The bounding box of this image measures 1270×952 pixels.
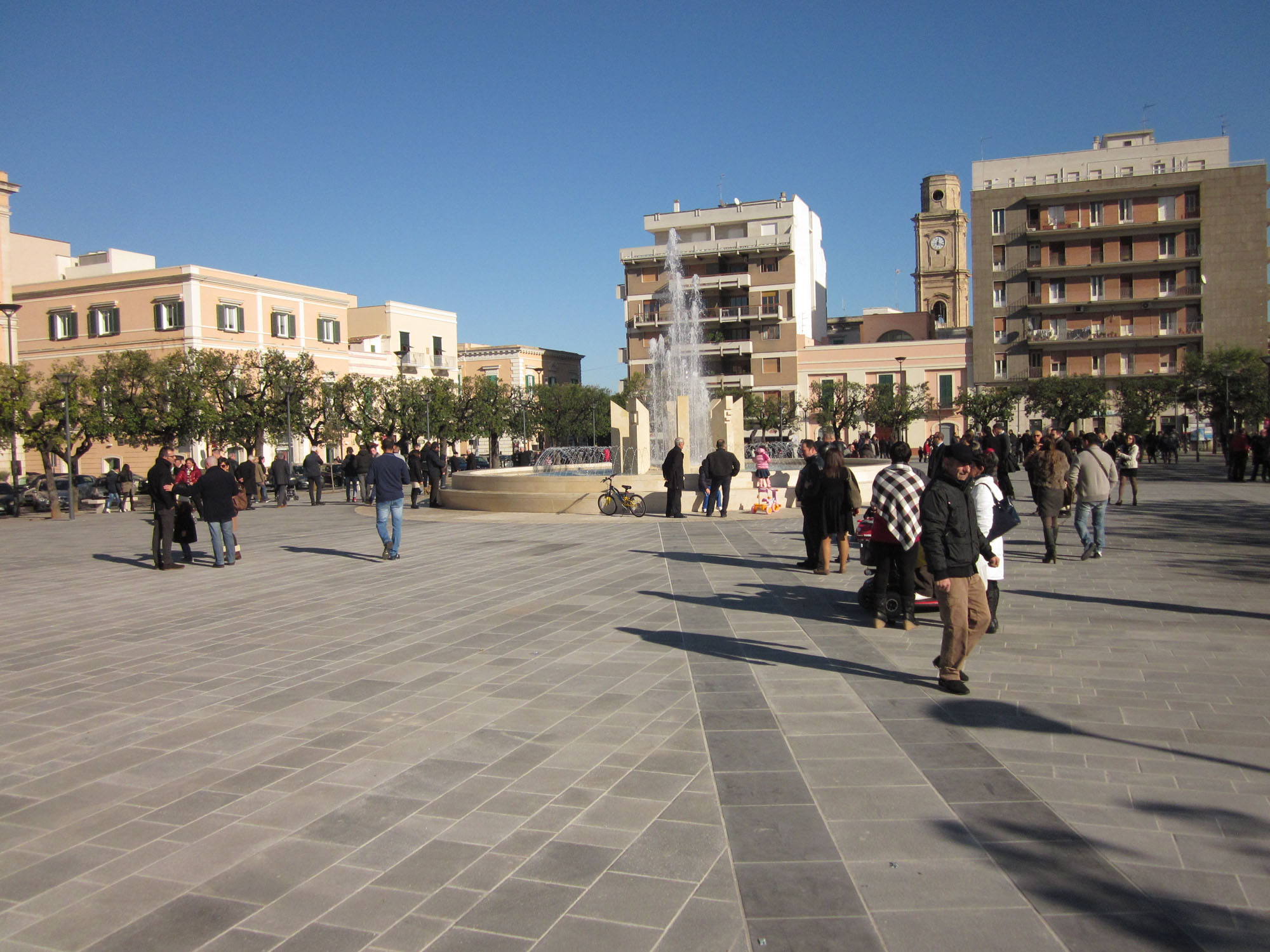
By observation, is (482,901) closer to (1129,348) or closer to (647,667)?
(647,667)

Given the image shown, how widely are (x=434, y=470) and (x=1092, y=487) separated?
15801 mm

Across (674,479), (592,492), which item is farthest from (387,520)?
(592,492)

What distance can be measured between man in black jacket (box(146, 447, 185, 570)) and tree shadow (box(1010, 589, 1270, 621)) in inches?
434

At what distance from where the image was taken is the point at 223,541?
12.8m

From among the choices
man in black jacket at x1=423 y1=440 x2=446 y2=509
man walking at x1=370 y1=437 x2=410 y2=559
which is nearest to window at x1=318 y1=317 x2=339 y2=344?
man in black jacket at x1=423 y1=440 x2=446 y2=509

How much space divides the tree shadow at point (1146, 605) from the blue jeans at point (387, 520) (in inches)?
327

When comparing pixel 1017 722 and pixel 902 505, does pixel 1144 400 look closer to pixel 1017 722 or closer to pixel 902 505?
pixel 902 505

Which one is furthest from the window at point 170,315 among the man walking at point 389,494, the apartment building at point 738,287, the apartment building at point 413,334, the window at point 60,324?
the man walking at point 389,494

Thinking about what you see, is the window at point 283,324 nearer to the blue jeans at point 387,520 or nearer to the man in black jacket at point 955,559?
the blue jeans at point 387,520

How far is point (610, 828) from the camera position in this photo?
3.84m

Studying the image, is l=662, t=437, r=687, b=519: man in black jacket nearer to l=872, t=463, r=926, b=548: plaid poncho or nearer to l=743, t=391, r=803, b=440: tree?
l=872, t=463, r=926, b=548: plaid poncho

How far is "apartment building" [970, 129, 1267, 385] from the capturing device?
5619 cm

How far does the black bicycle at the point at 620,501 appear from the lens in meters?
18.9

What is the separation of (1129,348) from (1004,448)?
47.3m
